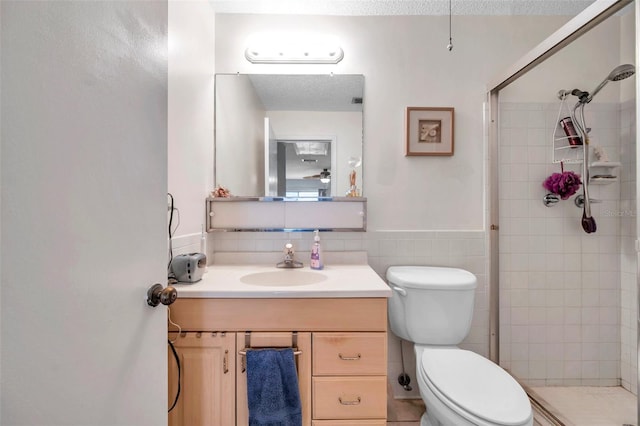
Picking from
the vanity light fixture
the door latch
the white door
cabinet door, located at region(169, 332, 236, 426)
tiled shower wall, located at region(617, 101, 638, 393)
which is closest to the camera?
the white door

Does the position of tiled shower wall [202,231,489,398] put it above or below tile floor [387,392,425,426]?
above

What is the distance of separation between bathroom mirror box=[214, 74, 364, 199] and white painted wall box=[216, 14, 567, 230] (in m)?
0.08

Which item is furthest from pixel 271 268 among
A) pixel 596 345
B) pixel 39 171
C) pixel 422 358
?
pixel 596 345

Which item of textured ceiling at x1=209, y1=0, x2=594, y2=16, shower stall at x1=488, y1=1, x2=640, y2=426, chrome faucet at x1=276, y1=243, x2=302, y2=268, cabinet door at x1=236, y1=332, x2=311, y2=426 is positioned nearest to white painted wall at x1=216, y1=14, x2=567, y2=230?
textured ceiling at x1=209, y1=0, x2=594, y2=16

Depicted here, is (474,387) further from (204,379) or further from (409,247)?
(204,379)

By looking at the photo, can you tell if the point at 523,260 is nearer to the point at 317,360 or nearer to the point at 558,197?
the point at 558,197

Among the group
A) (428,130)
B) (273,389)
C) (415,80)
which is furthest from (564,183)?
(273,389)

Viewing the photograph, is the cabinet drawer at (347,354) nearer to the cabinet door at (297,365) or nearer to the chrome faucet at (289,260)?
the cabinet door at (297,365)

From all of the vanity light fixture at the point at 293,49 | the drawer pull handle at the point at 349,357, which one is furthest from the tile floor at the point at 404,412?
the vanity light fixture at the point at 293,49

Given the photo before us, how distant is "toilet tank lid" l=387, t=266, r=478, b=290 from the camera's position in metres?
1.30

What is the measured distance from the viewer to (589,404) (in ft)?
4.68

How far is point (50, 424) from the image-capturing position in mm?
407

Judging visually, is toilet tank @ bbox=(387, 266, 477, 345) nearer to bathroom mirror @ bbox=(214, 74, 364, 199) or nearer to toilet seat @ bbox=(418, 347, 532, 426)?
toilet seat @ bbox=(418, 347, 532, 426)

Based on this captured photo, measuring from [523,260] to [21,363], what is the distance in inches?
79.5
